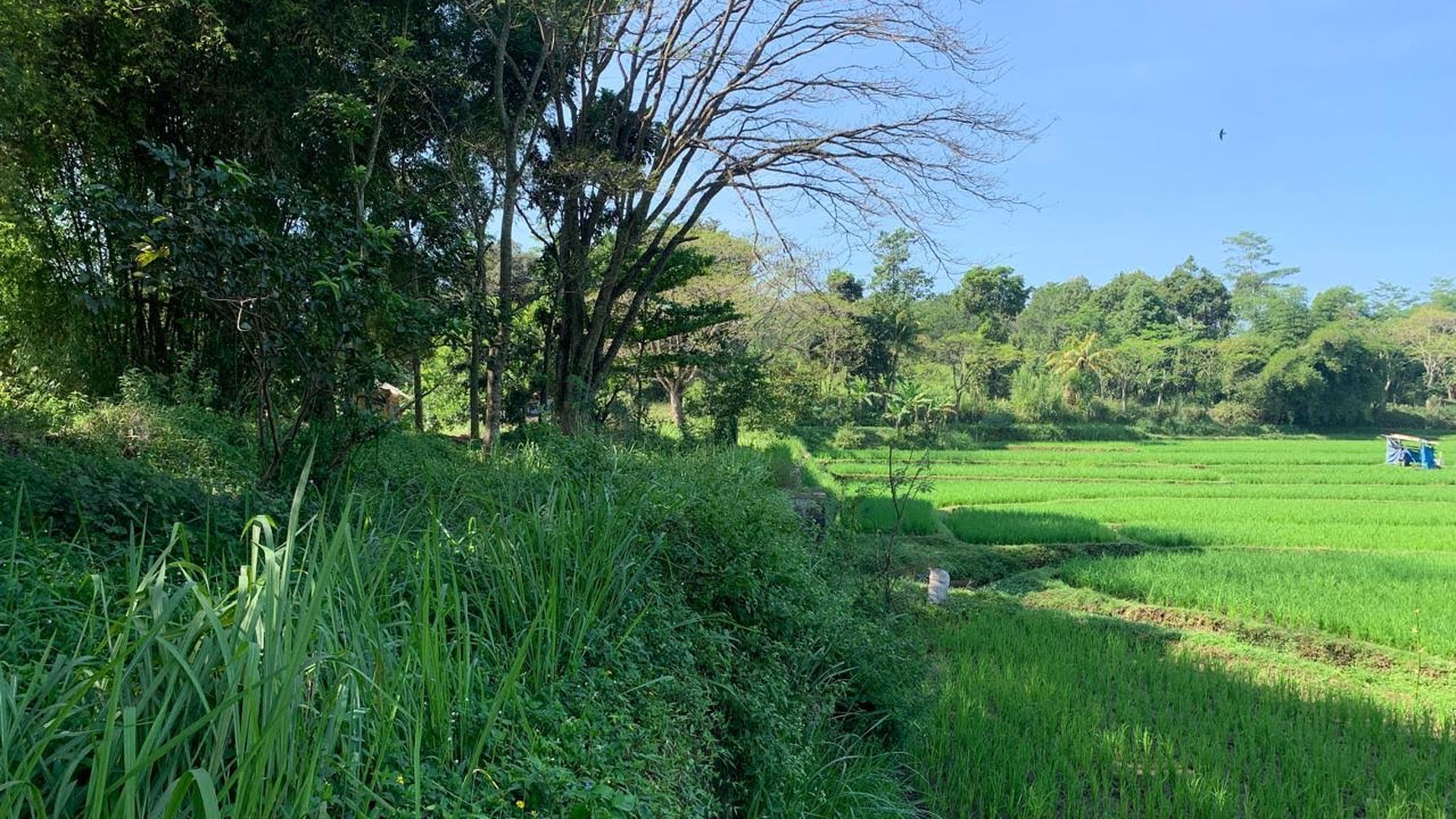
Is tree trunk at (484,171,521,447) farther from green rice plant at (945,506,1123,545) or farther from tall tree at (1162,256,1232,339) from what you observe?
tall tree at (1162,256,1232,339)

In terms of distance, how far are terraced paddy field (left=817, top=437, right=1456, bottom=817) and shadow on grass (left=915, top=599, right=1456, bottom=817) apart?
0.05ft

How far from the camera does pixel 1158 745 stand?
4492 mm

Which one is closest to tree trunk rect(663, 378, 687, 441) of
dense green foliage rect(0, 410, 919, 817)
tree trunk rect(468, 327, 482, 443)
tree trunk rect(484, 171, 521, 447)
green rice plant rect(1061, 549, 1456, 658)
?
tree trunk rect(468, 327, 482, 443)

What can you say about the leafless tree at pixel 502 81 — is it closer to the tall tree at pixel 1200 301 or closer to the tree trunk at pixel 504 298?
the tree trunk at pixel 504 298

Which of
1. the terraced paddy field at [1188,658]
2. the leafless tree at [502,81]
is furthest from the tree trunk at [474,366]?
the terraced paddy field at [1188,658]

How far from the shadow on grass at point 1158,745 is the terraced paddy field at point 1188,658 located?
0.05ft

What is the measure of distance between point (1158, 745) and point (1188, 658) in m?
2.49

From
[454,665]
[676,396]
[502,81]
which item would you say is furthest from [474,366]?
[676,396]

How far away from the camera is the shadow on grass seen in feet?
13.0

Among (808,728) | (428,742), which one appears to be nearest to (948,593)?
(808,728)

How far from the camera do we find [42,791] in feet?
4.20

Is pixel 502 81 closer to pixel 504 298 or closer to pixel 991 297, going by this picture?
pixel 504 298

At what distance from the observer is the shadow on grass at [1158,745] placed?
3951 millimetres

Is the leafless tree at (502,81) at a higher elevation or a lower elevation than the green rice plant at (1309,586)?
higher
